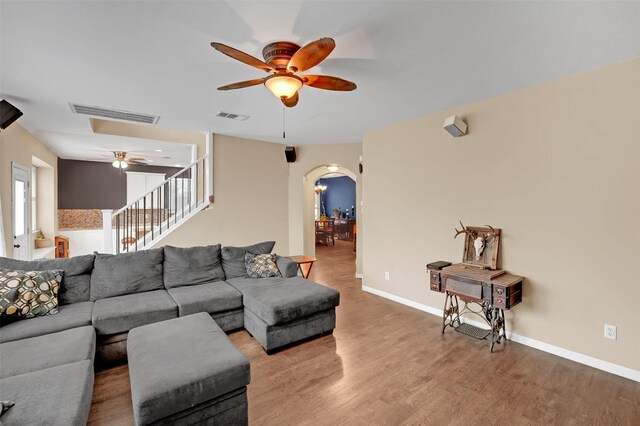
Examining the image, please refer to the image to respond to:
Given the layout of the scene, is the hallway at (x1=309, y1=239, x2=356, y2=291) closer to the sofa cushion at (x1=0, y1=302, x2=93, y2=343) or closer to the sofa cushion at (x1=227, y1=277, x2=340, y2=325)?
the sofa cushion at (x1=227, y1=277, x2=340, y2=325)

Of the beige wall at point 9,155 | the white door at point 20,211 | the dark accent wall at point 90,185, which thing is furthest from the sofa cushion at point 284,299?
the dark accent wall at point 90,185

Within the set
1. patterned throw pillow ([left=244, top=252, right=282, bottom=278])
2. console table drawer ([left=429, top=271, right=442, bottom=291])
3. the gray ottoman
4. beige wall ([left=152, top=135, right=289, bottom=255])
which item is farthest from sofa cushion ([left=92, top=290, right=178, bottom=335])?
console table drawer ([left=429, top=271, right=442, bottom=291])

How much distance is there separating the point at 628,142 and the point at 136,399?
403 centimetres

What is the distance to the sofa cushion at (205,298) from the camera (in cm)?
299

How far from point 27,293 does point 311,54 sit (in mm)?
3101

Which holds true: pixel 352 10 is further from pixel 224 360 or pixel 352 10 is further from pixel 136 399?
pixel 136 399

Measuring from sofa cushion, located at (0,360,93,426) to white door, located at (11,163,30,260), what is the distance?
389 centimetres

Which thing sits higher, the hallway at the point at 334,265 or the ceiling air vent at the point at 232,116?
the ceiling air vent at the point at 232,116

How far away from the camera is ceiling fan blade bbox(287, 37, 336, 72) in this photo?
→ 1.79m

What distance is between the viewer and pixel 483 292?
2.99 m

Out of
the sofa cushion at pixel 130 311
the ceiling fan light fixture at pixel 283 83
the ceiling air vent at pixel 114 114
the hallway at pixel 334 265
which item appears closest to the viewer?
the ceiling fan light fixture at pixel 283 83

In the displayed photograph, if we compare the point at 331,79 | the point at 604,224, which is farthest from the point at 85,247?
the point at 604,224

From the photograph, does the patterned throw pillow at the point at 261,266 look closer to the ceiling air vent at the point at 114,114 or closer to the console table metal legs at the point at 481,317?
the console table metal legs at the point at 481,317

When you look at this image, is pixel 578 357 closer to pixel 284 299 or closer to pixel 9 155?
pixel 284 299
